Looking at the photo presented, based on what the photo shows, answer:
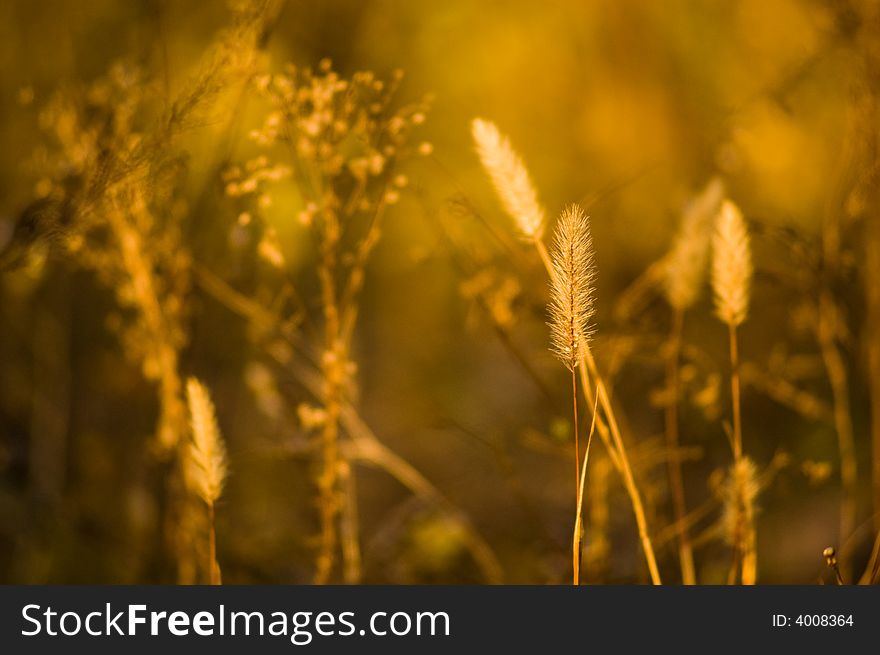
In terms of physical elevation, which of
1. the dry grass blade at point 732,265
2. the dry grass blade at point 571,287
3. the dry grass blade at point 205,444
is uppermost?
the dry grass blade at point 732,265

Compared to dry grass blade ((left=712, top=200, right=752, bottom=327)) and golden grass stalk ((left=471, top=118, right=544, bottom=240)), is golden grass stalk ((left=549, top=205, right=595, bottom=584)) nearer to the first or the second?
golden grass stalk ((left=471, top=118, right=544, bottom=240))

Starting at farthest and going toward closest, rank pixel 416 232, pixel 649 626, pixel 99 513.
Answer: pixel 416 232 → pixel 99 513 → pixel 649 626

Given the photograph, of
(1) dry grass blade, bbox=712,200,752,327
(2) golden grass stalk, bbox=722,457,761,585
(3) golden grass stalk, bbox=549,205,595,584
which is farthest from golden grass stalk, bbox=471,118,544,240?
(2) golden grass stalk, bbox=722,457,761,585

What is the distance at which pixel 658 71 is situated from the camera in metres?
2.61

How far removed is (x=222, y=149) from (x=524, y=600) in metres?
0.98

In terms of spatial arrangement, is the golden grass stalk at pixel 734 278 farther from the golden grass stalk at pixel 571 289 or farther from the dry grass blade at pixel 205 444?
the dry grass blade at pixel 205 444

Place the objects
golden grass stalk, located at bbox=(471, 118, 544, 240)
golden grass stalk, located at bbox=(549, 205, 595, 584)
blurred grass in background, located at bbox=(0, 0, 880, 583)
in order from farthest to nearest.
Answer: blurred grass in background, located at bbox=(0, 0, 880, 583) < golden grass stalk, located at bbox=(471, 118, 544, 240) < golden grass stalk, located at bbox=(549, 205, 595, 584)

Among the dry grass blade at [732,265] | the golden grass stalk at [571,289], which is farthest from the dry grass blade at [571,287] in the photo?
the dry grass blade at [732,265]

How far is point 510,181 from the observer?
40.5 inches

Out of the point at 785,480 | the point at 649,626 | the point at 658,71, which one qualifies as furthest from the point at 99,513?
the point at 658,71

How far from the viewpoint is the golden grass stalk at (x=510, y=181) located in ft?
3.32

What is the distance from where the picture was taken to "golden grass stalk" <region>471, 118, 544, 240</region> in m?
1.01

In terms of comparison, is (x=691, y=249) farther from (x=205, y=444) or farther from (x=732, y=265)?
(x=205, y=444)

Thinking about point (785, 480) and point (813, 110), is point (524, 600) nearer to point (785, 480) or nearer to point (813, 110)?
point (785, 480)
